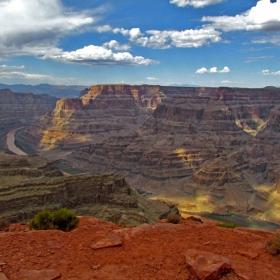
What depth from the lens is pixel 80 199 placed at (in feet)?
193

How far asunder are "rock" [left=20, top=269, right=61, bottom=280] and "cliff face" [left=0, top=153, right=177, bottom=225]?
36.2 m

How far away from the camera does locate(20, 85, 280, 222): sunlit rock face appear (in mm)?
100375

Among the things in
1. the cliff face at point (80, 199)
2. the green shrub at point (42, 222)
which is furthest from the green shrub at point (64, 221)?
the cliff face at point (80, 199)

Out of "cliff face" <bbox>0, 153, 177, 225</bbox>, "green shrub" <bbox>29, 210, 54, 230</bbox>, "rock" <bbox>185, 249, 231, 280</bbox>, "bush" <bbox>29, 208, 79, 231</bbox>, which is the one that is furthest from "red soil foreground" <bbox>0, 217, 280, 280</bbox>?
"cliff face" <bbox>0, 153, 177, 225</bbox>

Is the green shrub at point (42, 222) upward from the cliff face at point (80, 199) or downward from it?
upward

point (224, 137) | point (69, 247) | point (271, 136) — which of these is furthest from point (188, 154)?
point (69, 247)

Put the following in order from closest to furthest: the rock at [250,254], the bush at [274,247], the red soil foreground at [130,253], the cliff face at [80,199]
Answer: the red soil foreground at [130,253]
the rock at [250,254]
the bush at [274,247]
the cliff face at [80,199]

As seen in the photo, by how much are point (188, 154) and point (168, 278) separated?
118 m

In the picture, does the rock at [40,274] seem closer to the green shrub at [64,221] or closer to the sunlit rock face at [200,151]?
the green shrub at [64,221]

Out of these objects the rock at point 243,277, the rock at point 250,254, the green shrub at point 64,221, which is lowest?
the green shrub at point 64,221

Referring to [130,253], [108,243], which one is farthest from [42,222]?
[130,253]

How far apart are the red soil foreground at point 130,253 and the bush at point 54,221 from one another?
3.58 ft

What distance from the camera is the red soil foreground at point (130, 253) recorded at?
13.1 m

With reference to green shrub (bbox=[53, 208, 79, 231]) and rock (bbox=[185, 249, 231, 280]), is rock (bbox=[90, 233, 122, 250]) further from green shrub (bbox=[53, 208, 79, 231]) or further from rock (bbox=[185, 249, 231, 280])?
green shrub (bbox=[53, 208, 79, 231])
